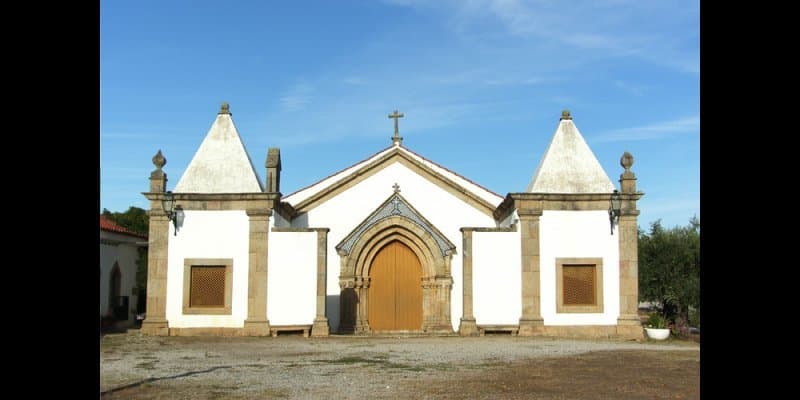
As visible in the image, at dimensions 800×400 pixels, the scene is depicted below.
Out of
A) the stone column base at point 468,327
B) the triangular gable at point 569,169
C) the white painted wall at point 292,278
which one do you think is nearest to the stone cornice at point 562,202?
the triangular gable at point 569,169

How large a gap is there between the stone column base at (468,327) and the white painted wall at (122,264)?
468 inches

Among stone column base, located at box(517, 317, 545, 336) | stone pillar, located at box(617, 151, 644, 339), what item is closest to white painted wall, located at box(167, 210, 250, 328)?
stone column base, located at box(517, 317, 545, 336)

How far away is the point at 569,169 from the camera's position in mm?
20656

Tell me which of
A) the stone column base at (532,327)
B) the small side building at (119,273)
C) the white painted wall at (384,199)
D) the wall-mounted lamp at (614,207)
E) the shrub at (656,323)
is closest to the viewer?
the stone column base at (532,327)

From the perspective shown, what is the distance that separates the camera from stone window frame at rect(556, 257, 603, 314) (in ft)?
63.6

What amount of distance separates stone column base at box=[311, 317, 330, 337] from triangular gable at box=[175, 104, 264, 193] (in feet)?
12.7

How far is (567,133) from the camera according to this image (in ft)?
70.4

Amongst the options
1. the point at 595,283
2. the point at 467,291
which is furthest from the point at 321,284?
the point at 595,283

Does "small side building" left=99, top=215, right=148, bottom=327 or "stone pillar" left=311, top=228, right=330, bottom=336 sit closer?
"stone pillar" left=311, top=228, right=330, bottom=336

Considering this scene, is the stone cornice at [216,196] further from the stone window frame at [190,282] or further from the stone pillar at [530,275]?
the stone pillar at [530,275]

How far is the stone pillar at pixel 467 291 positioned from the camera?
19484mm

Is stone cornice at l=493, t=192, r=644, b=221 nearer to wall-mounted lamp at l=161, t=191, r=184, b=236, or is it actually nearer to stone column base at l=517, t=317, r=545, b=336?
stone column base at l=517, t=317, r=545, b=336

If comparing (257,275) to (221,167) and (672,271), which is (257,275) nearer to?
(221,167)
